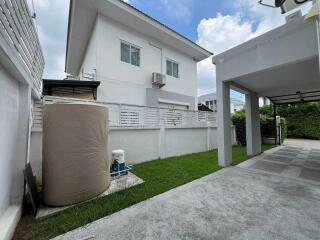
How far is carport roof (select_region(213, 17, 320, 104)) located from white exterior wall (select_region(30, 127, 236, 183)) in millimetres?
3057

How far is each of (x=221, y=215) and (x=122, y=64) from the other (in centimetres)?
744

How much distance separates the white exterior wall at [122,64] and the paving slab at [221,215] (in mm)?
5604

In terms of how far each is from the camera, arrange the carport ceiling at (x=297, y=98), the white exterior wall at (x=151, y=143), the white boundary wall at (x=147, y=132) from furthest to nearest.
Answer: the carport ceiling at (x=297, y=98) → the white boundary wall at (x=147, y=132) → the white exterior wall at (x=151, y=143)

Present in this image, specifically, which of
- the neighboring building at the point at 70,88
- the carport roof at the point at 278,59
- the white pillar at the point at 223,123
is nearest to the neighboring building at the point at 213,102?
the carport roof at the point at 278,59

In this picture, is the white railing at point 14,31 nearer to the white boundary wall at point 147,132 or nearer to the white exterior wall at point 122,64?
the white boundary wall at point 147,132

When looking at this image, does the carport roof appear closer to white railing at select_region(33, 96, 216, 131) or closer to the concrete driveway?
white railing at select_region(33, 96, 216, 131)

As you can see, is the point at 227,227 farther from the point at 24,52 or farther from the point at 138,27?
the point at 138,27

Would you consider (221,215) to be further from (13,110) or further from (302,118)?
(302,118)

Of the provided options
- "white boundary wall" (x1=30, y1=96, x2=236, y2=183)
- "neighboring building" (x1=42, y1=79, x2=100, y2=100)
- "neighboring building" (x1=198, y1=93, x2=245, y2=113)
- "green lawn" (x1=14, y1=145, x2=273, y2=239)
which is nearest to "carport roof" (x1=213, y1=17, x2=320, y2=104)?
"white boundary wall" (x1=30, y1=96, x2=236, y2=183)

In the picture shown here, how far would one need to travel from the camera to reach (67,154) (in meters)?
2.85

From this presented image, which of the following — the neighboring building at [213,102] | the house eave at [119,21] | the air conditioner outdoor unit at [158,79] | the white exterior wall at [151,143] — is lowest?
the white exterior wall at [151,143]

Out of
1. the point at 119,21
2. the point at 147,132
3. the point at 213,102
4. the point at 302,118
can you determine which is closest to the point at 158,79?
the point at 119,21

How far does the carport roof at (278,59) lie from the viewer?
3.54 m

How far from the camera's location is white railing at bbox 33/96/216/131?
4.30m
